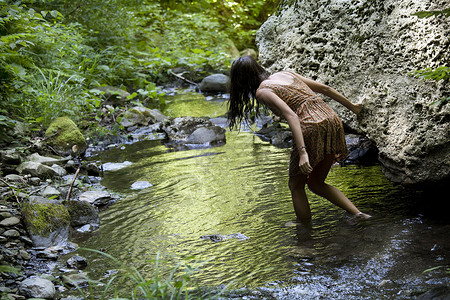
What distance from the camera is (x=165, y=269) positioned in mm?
3176

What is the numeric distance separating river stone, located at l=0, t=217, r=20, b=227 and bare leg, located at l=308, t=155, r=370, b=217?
2561 millimetres

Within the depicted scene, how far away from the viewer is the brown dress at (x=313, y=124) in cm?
357

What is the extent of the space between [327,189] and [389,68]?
1.20 meters

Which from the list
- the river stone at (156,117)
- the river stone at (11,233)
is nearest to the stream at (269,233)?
the river stone at (11,233)

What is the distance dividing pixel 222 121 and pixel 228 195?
3.99 meters

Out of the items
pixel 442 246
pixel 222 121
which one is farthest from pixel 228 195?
pixel 222 121

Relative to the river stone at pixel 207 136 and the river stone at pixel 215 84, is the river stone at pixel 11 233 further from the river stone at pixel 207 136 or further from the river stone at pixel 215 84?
the river stone at pixel 215 84

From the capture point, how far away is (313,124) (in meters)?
3.57

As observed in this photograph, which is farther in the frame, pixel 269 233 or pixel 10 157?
pixel 10 157

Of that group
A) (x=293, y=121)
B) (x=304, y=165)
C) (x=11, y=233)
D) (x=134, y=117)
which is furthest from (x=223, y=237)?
(x=134, y=117)

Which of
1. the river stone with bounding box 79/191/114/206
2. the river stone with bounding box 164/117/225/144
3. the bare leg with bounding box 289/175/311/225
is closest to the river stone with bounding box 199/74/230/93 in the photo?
the river stone with bounding box 164/117/225/144

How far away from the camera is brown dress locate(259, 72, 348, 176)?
3572 millimetres

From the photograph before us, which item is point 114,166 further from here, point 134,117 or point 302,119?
point 302,119

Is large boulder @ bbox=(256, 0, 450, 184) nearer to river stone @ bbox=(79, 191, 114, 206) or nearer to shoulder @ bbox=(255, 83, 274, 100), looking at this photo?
shoulder @ bbox=(255, 83, 274, 100)
